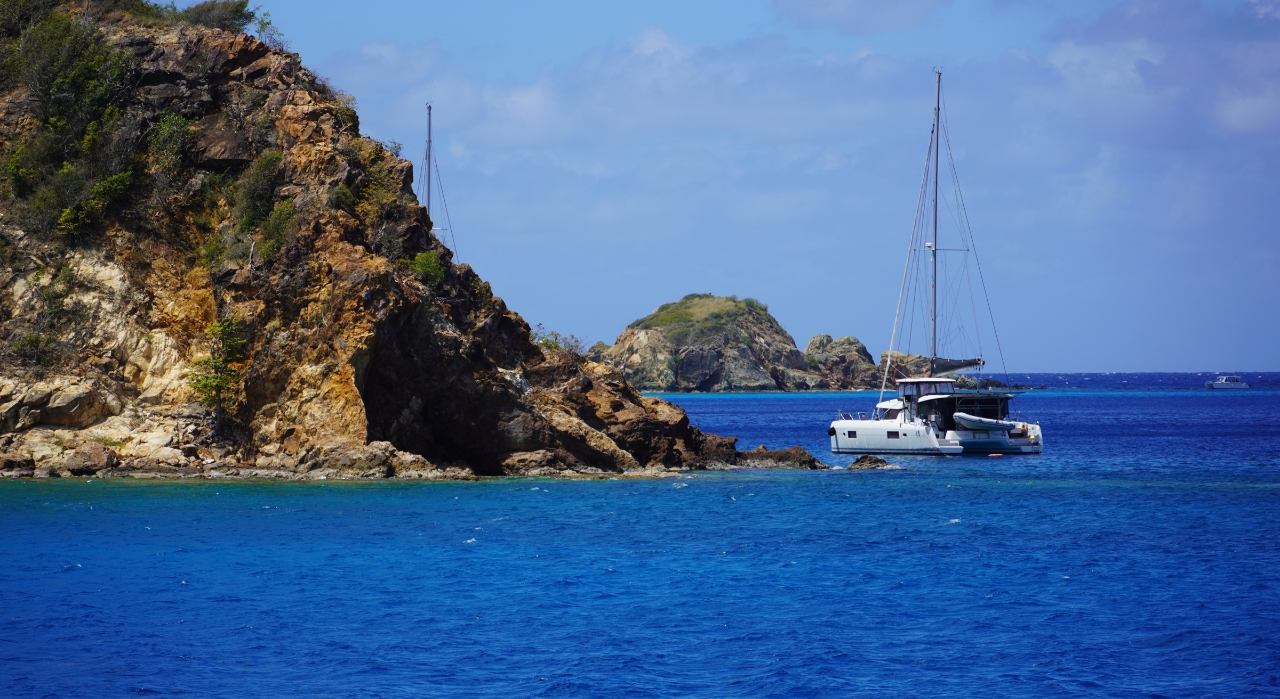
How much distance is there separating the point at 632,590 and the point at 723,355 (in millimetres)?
151760

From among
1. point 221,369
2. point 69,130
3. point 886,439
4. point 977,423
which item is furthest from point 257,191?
point 977,423

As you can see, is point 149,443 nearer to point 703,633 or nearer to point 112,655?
point 112,655

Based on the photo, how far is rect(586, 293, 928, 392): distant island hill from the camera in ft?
559

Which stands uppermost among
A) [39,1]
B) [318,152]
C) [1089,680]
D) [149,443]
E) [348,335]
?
[39,1]

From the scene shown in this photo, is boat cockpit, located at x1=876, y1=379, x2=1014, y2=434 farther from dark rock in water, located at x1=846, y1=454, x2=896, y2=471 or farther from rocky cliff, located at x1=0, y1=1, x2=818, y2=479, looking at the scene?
rocky cliff, located at x1=0, y1=1, x2=818, y2=479

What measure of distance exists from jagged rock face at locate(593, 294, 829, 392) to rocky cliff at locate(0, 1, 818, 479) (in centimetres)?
12028

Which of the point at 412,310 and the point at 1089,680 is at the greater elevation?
the point at 412,310

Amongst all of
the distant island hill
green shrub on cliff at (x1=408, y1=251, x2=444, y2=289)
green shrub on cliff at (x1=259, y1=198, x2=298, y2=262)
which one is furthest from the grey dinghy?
the distant island hill

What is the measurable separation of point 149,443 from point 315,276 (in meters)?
7.75

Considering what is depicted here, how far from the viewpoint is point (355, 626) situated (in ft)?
63.5

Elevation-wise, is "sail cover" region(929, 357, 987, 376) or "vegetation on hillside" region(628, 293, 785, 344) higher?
"vegetation on hillside" region(628, 293, 785, 344)

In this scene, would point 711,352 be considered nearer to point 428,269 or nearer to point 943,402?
point 943,402

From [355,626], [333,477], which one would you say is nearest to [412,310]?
[333,477]

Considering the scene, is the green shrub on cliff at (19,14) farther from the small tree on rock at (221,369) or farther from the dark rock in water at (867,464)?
the dark rock in water at (867,464)
